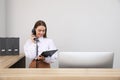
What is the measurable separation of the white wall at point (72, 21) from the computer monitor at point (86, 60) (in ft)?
6.98

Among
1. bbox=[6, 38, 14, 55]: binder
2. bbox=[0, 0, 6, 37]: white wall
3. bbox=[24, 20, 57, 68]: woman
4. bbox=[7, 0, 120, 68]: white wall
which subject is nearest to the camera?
bbox=[24, 20, 57, 68]: woman

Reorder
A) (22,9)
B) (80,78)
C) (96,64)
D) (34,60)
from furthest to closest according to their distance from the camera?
1. (22,9)
2. (34,60)
3. (96,64)
4. (80,78)

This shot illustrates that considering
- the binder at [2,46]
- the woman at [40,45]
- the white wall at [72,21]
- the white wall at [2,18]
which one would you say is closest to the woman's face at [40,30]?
the woman at [40,45]

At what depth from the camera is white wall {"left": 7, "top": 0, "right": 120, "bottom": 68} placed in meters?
4.00

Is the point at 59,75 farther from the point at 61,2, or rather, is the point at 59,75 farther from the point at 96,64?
the point at 61,2

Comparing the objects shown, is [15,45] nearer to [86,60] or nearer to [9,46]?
[9,46]

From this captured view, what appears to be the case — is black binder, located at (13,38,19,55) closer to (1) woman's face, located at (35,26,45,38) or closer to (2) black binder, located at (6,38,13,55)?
(2) black binder, located at (6,38,13,55)

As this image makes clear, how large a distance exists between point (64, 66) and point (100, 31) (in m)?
2.28

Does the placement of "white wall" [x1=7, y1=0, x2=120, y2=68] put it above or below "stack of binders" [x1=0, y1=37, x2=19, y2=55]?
above

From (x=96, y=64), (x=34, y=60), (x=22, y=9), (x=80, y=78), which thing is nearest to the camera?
(x=80, y=78)

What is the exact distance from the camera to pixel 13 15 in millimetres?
3998

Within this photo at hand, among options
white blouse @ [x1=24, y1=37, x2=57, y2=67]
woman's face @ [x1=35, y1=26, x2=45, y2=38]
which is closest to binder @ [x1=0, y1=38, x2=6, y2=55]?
white blouse @ [x1=24, y1=37, x2=57, y2=67]

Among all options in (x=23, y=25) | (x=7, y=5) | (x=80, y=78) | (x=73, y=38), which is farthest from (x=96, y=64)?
(x=7, y=5)

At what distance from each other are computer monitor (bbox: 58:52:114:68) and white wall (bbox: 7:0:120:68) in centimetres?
213
